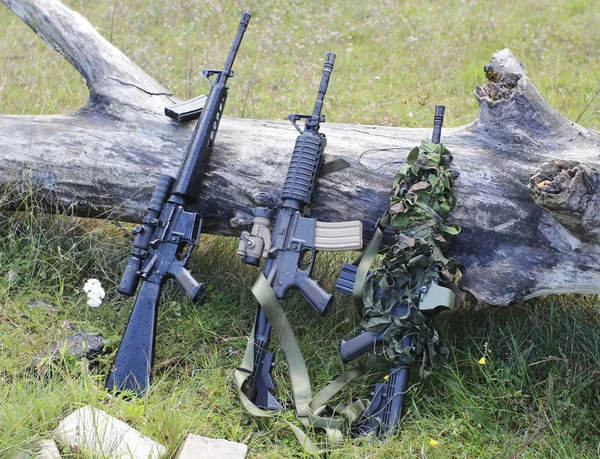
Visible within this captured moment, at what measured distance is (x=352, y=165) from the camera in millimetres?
4820

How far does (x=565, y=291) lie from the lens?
170 inches

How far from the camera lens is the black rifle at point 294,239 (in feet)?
14.5

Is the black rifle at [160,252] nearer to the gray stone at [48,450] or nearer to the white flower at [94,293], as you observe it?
the white flower at [94,293]

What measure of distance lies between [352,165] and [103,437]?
8.15 feet

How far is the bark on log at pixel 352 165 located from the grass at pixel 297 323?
40cm

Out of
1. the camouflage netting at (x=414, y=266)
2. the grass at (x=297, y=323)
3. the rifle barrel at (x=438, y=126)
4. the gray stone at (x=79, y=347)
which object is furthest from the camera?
the rifle barrel at (x=438, y=126)

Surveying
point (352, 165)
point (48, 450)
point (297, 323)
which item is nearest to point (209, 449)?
point (48, 450)

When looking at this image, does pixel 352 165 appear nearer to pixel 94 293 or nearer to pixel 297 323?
pixel 297 323

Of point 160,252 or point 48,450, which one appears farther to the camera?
point 160,252

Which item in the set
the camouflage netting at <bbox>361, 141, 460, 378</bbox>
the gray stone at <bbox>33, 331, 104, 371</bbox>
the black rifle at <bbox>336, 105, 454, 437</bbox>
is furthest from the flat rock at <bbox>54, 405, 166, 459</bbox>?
the camouflage netting at <bbox>361, 141, 460, 378</bbox>

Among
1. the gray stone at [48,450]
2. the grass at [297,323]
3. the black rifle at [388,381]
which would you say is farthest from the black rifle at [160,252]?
the black rifle at [388,381]

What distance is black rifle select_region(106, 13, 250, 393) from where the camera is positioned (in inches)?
168

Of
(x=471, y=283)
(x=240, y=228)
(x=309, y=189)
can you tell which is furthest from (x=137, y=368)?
(x=471, y=283)

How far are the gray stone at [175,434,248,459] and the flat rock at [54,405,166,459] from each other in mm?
140
